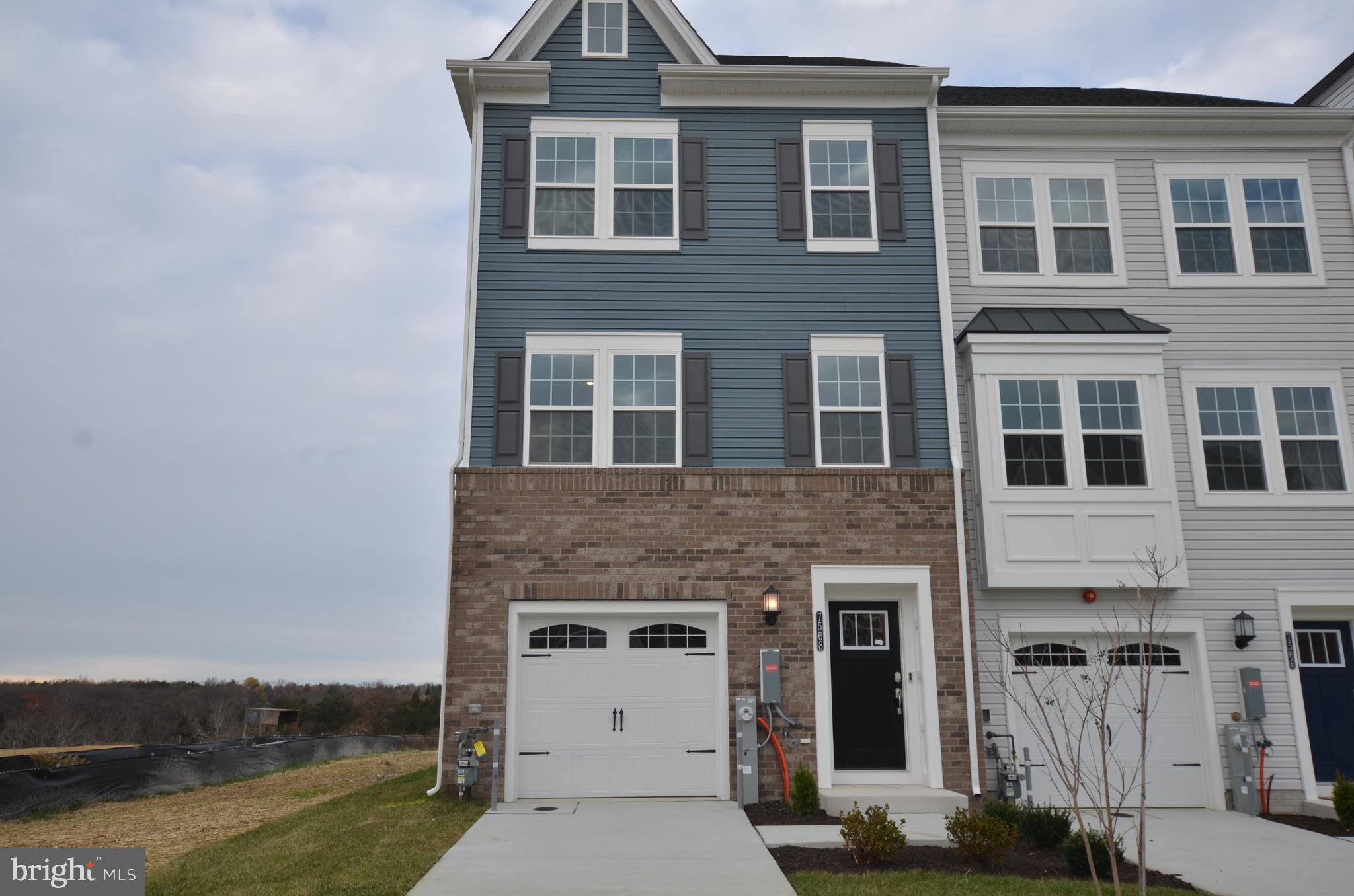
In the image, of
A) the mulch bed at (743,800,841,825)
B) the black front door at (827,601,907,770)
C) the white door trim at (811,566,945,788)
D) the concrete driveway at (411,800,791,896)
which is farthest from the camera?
the black front door at (827,601,907,770)

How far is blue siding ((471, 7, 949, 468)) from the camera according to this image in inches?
475

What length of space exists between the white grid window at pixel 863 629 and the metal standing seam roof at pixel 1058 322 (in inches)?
151

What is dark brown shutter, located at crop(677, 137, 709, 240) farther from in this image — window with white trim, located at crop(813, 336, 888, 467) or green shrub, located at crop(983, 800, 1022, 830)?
green shrub, located at crop(983, 800, 1022, 830)

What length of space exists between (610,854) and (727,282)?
282 inches

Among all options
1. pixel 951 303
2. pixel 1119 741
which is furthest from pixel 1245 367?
pixel 1119 741

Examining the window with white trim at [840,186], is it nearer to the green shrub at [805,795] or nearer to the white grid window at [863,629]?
the white grid window at [863,629]

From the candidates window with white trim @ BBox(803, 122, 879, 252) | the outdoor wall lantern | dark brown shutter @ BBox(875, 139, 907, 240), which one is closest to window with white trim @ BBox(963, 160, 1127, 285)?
dark brown shutter @ BBox(875, 139, 907, 240)

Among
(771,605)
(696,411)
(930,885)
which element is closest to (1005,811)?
(930,885)

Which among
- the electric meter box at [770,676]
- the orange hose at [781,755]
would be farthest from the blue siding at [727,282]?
the orange hose at [781,755]

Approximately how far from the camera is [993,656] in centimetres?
1192

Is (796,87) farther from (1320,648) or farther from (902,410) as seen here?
(1320,648)

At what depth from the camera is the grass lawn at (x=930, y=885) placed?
717 centimetres

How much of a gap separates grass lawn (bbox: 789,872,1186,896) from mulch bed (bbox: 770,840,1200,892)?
177mm

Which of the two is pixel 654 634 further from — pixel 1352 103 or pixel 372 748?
pixel 372 748
